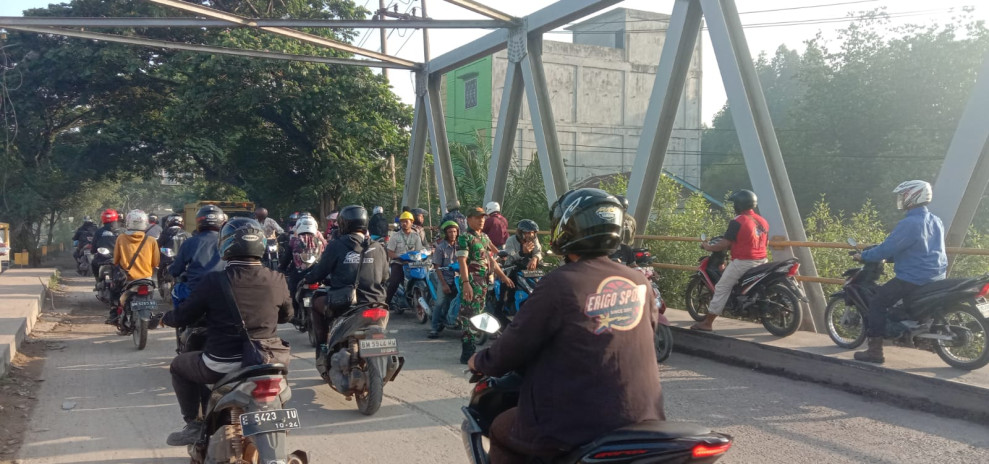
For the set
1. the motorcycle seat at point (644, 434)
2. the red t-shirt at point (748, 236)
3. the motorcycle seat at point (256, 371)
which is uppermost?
the red t-shirt at point (748, 236)

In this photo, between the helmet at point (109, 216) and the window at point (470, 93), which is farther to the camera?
the window at point (470, 93)

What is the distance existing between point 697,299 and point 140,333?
6732 mm

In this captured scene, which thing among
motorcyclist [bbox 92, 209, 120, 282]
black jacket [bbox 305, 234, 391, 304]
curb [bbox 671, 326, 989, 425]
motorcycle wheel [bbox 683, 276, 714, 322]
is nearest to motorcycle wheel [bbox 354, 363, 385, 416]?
black jacket [bbox 305, 234, 391, 304]

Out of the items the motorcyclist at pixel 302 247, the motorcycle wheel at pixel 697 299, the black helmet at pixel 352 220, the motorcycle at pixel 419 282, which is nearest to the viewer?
the black helmet at pixel 352 220

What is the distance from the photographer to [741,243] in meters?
7.78

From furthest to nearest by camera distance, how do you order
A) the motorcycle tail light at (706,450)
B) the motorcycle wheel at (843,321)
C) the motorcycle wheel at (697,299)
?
1. the motorcycle wheel at (697,299)
2. the motorcycle wheel at (843,321)
3. the motorcycle tail light at (706,450)

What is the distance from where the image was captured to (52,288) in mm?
15016

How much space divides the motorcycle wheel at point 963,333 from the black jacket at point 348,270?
16.0ft

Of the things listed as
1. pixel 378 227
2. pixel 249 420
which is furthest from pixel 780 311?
pixel 249 420

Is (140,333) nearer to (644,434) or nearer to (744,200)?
(744,200)

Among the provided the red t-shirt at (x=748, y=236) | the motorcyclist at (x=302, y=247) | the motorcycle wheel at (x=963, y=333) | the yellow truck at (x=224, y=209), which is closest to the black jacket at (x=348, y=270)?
the motorcyclist at (x=302, y=247)

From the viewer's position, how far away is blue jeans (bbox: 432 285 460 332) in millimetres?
9070

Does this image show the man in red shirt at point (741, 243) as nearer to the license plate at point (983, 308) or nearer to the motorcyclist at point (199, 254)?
the license plate at point (983, 308)

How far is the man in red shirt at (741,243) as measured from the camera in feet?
25.3
